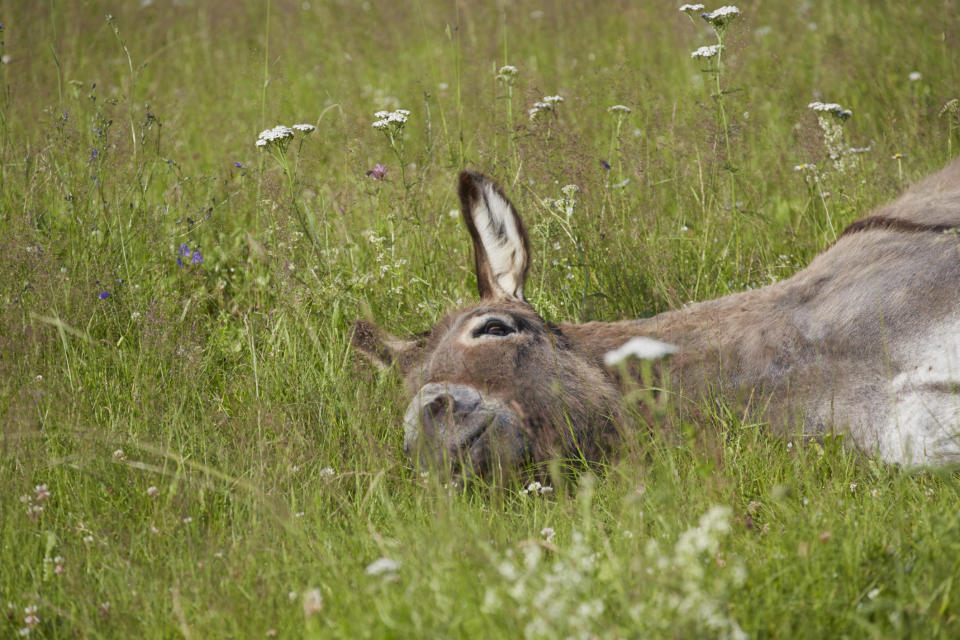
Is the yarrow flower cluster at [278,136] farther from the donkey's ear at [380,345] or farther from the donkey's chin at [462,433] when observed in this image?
the donkey's chin at [462,433]

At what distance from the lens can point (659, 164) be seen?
17.4ft

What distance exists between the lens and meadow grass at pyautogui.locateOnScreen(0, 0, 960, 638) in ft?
7.22

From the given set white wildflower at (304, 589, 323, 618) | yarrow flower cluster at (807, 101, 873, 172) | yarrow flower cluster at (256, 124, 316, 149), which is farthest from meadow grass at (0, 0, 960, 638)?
yarrow flower cluster at (256, 124, 316, 149)

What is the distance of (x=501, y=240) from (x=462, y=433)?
48.0 inches

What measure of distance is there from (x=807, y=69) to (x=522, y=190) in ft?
11.1

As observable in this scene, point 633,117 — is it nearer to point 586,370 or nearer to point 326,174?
point 326,174

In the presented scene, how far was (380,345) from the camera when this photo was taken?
12.8 ft

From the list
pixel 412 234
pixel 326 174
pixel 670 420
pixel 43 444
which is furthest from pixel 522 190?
pixel 43 444

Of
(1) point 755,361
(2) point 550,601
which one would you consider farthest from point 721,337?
(2) point 550,601

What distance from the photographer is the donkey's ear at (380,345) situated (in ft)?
12.5

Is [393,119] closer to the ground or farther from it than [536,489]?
farther from it

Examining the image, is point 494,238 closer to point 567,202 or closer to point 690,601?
point 567,202

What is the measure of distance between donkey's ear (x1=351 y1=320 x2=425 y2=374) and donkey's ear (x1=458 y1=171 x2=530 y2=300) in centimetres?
41

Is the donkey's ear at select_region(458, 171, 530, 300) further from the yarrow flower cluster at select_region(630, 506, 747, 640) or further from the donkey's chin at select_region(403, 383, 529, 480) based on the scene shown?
the yarrow flower cluster at select_region(630, 506, 747, 640)
